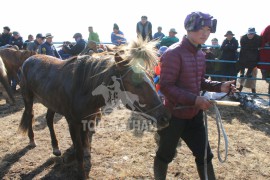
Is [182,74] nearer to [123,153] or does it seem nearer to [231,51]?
[123,153]

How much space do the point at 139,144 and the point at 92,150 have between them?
2.81 feet

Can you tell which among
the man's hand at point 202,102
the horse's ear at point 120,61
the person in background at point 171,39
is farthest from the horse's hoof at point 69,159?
the person in background at point 171,39

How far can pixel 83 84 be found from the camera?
3.09 metres

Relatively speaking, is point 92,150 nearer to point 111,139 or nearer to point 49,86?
point 111,139

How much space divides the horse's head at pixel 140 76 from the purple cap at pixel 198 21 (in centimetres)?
52

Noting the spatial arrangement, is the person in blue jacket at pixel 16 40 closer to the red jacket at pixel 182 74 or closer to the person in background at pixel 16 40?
the person in background at pixel 16 40

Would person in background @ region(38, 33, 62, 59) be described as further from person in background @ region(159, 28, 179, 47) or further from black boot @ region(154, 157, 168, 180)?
black boot @ region(154, 157, 168, 180)

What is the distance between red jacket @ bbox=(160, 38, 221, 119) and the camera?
218 cm

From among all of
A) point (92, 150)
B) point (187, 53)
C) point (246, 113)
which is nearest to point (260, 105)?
point (246, 113)

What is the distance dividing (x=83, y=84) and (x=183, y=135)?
4.56ft

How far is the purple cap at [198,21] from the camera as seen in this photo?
2.13 m

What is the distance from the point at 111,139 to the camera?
15.5ft

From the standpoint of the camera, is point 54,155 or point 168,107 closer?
point 168,107

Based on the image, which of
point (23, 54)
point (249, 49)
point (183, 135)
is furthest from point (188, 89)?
point (23, 54)
